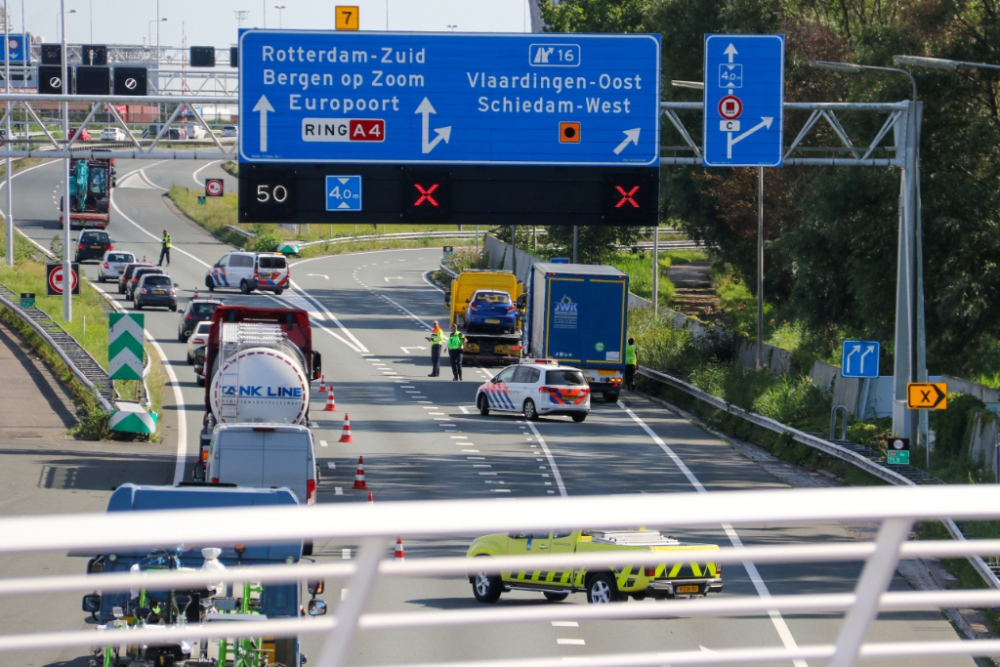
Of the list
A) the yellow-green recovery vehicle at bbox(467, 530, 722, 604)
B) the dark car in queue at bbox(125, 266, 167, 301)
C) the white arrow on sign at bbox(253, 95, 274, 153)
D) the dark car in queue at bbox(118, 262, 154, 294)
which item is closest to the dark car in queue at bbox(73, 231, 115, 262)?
the dark car in queue at bbox(118, 262, 154, 294)

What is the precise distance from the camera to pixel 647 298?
60.0m

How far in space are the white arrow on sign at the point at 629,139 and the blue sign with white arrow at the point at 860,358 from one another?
5.98 m

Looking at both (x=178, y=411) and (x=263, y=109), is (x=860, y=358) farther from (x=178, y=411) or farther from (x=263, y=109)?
(x=178, y=411)

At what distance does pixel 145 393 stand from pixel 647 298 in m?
29.3

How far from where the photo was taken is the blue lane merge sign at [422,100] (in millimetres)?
25328

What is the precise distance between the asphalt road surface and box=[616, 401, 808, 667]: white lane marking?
5 cm

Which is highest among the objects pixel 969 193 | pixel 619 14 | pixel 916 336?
pixel 619 14

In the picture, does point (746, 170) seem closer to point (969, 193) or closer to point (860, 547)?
point (969, 193)

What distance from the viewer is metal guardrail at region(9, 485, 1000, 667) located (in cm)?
284

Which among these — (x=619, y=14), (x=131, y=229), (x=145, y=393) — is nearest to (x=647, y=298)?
(x=619, y=14)

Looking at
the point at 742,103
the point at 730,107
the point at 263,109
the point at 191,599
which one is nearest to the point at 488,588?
the point at 191,599

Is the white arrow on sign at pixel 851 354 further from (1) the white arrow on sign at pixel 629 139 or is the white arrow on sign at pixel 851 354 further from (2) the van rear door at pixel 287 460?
(2) the van rear door at pixel 287 460

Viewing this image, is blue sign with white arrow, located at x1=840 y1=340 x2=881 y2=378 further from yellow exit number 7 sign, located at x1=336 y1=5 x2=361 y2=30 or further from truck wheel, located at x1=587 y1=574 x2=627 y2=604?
yellow exit number 7 sign, located at x1=336 y1=5 x2=361 y2=30

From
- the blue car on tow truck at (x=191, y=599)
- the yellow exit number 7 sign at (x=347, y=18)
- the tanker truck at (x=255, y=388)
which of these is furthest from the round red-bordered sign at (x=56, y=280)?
the blue car on tow truck at (x=191, y=599)
